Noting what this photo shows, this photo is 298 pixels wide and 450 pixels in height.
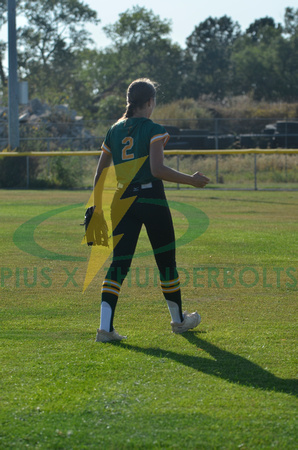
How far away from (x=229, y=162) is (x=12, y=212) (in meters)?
15.8

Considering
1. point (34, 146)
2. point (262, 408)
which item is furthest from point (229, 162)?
point (262, 408)

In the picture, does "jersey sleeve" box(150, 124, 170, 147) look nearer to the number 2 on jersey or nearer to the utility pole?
the number 2 on jersey

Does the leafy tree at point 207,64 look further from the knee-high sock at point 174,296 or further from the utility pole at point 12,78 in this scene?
the knee-high sock at point 174,296

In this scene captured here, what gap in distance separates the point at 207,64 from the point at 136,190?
70.7m

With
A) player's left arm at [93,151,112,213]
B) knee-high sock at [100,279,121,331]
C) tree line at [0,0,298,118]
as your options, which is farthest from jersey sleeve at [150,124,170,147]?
tree line at [0,0,298,118]

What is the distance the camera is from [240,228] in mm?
12422

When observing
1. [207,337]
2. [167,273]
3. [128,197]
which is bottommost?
[207,337]

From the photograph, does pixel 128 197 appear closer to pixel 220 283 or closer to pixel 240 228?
pixel 220 283

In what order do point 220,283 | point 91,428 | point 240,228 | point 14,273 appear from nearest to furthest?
1. point 91,428
2. point 220,283
3. point 14,273
4. point 240,228

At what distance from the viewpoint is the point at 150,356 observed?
466 cm

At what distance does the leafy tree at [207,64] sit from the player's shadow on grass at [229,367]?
5931 cm

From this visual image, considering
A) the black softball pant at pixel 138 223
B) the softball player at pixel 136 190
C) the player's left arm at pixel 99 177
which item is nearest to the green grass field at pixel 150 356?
the softball player at pixel 136 190

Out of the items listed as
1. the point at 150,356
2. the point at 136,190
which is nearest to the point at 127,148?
the point at 136,190

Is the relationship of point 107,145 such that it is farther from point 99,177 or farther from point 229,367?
point 229,367
